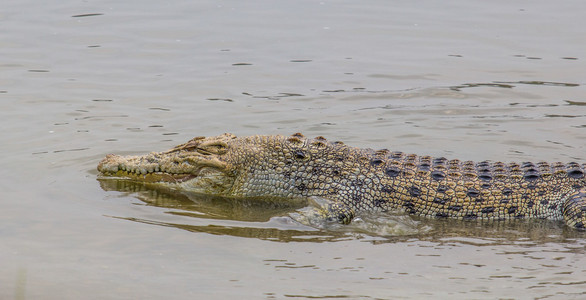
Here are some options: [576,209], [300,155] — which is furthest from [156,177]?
[576,209]

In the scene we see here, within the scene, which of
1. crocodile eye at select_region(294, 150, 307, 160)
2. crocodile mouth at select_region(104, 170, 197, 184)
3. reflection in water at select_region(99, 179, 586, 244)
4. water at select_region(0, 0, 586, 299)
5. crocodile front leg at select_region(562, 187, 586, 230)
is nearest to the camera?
water at select_region(0, 0, 586, 299)

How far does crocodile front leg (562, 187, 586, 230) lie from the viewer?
7.68m

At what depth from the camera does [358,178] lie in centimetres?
824

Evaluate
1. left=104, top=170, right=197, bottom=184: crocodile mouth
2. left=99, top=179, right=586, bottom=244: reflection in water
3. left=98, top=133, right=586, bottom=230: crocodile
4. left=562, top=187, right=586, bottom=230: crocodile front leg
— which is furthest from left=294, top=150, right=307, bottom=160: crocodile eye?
left=562, top=187, right=586, bottom=230: crocodile front leg

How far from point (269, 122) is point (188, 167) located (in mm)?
2441

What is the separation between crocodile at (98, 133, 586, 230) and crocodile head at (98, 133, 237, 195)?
1cm

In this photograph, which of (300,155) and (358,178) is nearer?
(358,178)

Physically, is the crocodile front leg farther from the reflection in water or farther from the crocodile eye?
the crocodile eye

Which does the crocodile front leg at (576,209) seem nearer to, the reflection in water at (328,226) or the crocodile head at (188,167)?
the reflection in water at (328,226)

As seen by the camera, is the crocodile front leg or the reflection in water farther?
the crocodile front leg

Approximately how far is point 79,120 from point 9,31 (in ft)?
17.5

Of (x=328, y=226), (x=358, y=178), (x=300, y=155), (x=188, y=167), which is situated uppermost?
(x=300, y=155)

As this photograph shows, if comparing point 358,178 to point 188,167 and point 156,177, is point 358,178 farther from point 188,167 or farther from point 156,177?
point 156,177

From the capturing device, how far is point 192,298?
19.8 ft
